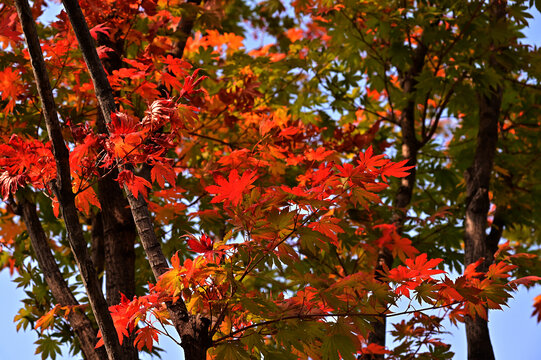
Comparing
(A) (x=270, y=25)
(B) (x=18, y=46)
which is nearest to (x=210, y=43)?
(B) (x=18, y=46)

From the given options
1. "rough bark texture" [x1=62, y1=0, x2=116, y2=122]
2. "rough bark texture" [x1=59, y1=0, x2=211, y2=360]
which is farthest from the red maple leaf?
"rough bark texture" [x1=62, y1=0, x2=116, y2=122]

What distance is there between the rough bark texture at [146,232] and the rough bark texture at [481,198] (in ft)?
9.37

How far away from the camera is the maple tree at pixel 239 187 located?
271 centimetres

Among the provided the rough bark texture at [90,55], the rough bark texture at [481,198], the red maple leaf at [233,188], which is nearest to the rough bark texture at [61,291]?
the rough bark texture at [90,55]

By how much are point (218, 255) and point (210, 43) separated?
15.5ft

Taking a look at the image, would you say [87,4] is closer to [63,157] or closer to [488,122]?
[63,157]

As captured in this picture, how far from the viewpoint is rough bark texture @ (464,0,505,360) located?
4.77m

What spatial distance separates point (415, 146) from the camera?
224 inches

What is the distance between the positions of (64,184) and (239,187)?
0.87 meters

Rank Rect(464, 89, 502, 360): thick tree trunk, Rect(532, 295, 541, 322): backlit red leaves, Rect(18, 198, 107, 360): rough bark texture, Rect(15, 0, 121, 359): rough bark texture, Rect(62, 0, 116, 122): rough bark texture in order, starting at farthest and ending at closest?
Rect(532, 295, 541, 322): backlit red leaves, Rect(464, 89, 502, 360): thick tree trunk, Rect(18, 198, 107, 360): rough bark texture, Rect(62, 0, 116, 122): rough bark texture, Rect(15, 0, 121, 359): rough bark texture

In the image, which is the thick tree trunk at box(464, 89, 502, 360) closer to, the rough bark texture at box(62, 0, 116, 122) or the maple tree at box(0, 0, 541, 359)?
the maple tree at box(0, 0, 541, 359)

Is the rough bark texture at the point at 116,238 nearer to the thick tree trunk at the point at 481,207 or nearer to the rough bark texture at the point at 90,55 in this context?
the rough bark texture at the point at 90,55

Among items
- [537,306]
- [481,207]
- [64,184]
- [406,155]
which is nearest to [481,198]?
[481,207]

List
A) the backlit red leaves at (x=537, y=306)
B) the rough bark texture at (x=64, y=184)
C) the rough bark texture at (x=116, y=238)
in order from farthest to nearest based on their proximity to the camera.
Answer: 1. the backlit red leaves at (x=537, y=306)
2. the rough bark texture at (x=116, y=238)
3. the rough bark texture at (x=64, y=184)
